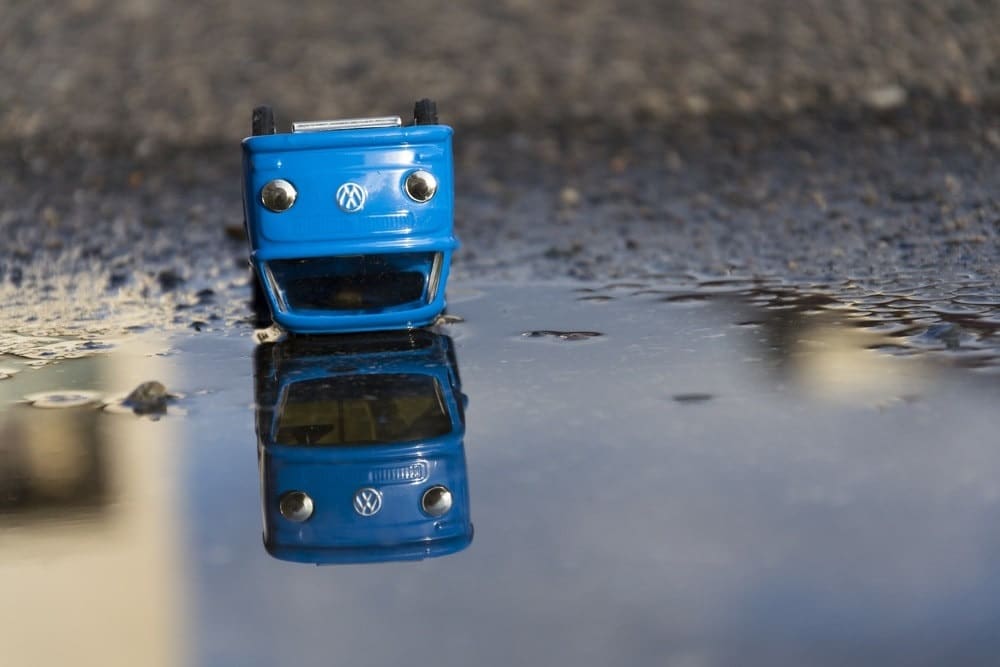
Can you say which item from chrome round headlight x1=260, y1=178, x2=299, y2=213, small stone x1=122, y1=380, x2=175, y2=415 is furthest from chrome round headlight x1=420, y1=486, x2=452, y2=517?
chrome round headlight x1=260, y1=178, x2=299, y2=213

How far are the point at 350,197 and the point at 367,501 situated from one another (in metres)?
1.35

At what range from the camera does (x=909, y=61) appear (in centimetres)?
870

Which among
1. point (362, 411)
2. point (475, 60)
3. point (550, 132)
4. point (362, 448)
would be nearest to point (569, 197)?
point (550, 132)

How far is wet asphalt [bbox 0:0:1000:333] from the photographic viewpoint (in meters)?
5.17

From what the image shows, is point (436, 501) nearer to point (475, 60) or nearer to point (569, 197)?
point (569, 197)

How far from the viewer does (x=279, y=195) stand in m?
3.64

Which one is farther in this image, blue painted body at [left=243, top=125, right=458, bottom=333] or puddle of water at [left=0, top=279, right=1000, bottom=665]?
blue painted body at [left=243, top=125, right=458, bottom=333]

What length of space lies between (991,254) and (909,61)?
4319mm

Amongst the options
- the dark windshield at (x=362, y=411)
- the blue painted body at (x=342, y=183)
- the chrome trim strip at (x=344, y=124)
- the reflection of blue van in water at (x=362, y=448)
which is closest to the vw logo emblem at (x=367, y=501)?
the reflection of blue van in water at (x=362, y=448)

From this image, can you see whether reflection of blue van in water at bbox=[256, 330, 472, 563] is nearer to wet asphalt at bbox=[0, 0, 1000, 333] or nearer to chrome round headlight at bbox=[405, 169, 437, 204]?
chrome round headlight at bbox=[405, 169, 437, 204]

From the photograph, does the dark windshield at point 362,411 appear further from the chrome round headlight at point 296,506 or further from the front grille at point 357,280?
the front grille at point 357,280

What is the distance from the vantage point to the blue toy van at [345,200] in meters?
3.64

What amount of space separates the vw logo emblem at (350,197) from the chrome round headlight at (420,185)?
130 mm

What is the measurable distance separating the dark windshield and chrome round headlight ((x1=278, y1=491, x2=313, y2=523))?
32 centimetres
